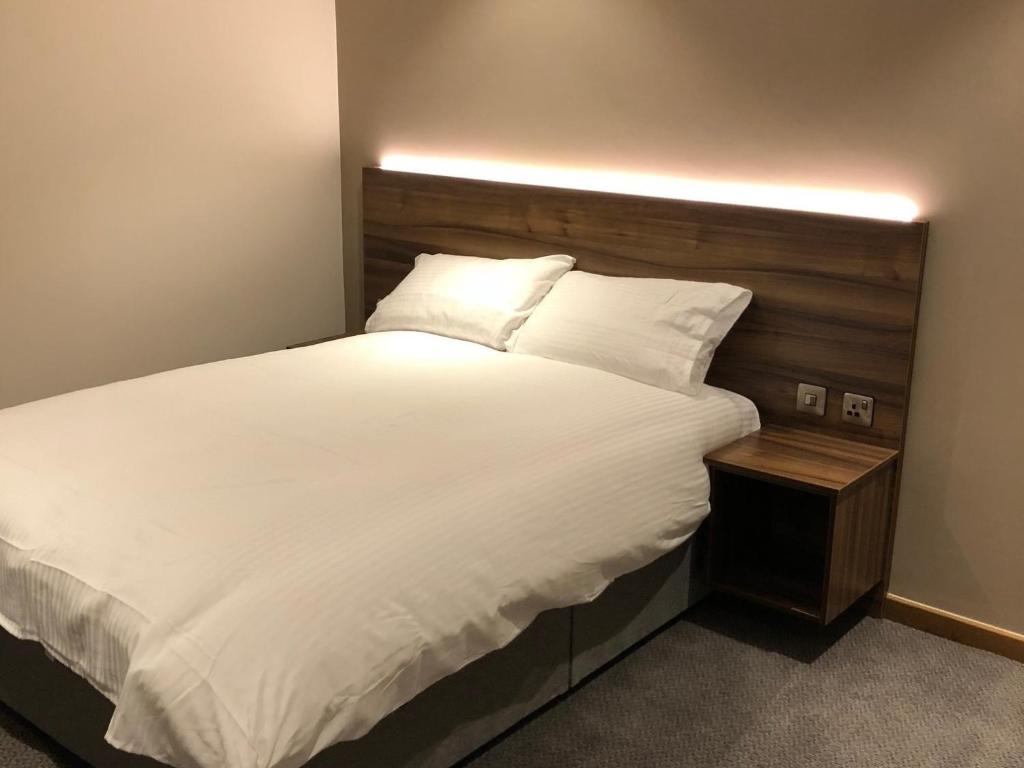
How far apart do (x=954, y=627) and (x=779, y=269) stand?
3.54ft

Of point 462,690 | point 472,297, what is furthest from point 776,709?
point 472,297

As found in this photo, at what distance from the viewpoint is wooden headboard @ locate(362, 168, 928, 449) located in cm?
274

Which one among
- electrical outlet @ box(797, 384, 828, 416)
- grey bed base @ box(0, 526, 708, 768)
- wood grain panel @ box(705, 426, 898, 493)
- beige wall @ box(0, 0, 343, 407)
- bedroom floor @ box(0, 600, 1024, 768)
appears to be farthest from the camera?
beige wall @ box(0, 0, 343, 407)

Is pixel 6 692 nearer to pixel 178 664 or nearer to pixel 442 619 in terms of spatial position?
pixel 178 664

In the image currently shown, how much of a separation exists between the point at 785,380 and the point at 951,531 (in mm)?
593

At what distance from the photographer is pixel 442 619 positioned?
75.9 inches

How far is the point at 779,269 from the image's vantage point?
2.91 meters

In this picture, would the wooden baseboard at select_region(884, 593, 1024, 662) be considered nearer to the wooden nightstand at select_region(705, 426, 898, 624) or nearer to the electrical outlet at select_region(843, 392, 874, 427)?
the wooden nightstand at select_region(705, 426, 898, 624)

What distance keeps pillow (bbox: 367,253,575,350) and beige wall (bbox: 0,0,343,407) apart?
62cm

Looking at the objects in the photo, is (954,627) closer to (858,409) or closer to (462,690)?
(858,409)

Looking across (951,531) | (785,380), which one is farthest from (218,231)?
(951,531)

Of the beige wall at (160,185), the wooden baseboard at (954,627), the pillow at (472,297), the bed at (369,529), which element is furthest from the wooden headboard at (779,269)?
the beige wall at (160,185)

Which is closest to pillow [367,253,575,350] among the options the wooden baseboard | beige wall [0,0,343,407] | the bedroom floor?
beige wall [0,0,343,407]

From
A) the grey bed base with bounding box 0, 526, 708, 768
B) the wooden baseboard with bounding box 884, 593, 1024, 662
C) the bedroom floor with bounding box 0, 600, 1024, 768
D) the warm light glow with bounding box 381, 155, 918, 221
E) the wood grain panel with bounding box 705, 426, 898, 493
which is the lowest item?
the bedroom floor with bounding box 0, 600, 1024, 768
